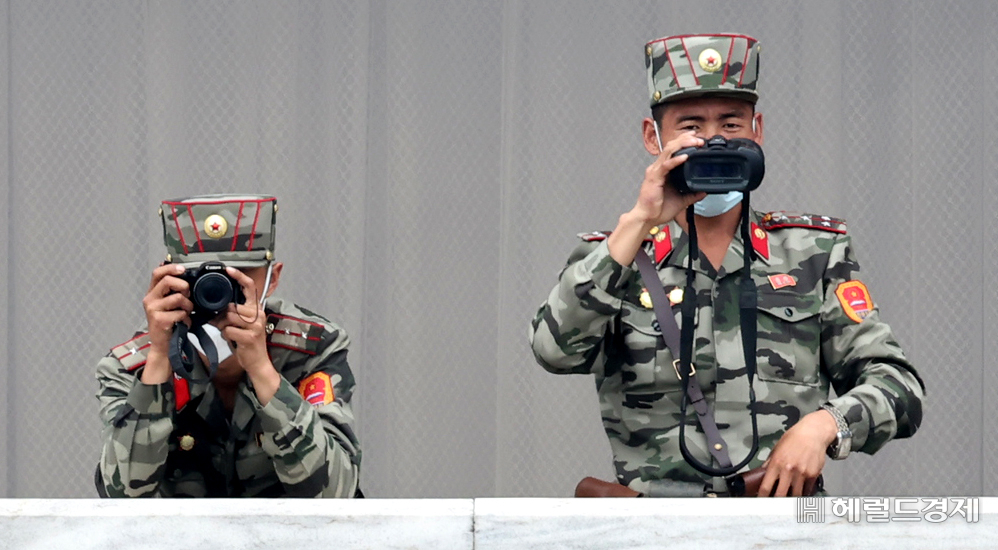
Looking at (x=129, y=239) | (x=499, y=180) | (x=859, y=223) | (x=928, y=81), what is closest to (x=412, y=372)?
(x=499, y=180)

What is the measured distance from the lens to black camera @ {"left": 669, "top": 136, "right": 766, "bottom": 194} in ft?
6.49

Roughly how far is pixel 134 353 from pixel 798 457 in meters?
1.00

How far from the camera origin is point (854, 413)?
1.96 meters

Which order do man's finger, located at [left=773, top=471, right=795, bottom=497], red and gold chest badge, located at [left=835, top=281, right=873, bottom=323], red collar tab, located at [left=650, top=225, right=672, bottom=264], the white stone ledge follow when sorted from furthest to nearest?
red collar tab, located at [left=650, top=225, right=672, bottom=264] → red and gold chest badge, located at [left=835, top=281, right=873, bottom=323] → man's finger, located at [left=773, top=471, right=795, bottom=497] → the white stone ledge

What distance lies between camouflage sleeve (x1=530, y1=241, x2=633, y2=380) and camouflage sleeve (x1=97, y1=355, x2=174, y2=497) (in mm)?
531

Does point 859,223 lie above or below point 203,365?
above

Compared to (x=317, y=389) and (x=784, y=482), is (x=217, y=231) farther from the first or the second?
(x=784, y=482)

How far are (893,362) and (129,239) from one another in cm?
189

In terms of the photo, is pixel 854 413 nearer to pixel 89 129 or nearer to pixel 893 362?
pixel 893 362

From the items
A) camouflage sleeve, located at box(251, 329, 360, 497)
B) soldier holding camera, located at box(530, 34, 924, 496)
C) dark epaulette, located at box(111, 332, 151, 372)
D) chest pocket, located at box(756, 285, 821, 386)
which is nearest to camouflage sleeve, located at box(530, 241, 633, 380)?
soldier holding camera, located at box(530, 34, 924, 496)

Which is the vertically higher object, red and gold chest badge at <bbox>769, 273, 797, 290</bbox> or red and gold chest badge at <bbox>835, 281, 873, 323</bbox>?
red and gold chest badge at <bbox>769, 273, 797, 290</bbox>

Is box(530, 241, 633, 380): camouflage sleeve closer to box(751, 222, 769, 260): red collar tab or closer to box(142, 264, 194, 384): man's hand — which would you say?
box(751, 222, 769, 260): red collar tab

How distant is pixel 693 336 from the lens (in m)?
2.10

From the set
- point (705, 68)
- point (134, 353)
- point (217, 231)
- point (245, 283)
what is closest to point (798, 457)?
point (705, 68)
